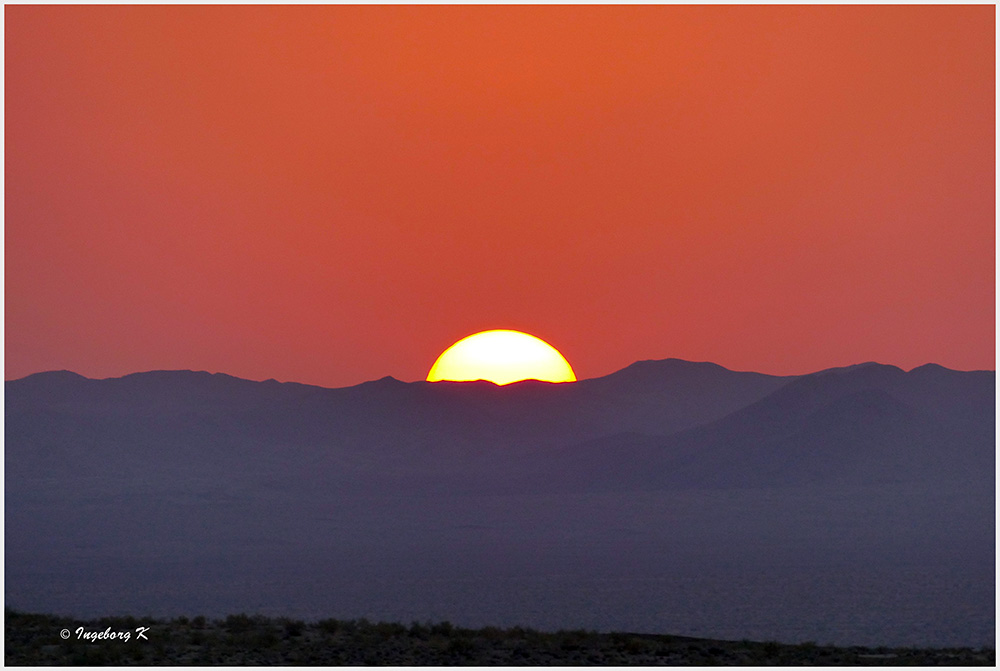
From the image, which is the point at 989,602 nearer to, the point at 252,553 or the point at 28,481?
the point at 252,553

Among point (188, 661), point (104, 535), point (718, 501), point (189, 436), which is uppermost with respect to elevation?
point (189, 436)

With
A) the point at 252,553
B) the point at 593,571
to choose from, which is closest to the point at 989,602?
the point at 593,571

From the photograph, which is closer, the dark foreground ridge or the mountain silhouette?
the dark foreground ridge

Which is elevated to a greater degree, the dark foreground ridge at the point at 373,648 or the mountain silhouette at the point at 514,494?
the mountain silhouette at the point at 514,494

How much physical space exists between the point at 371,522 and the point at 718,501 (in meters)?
19.0

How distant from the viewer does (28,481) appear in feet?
225

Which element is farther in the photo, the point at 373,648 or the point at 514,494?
the point at 514,494

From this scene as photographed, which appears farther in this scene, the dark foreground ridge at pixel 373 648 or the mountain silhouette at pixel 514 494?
the mountain silhouette at pixel 514 494

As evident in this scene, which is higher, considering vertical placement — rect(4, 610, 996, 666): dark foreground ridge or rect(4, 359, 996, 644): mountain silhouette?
rect(4, 359, 996, 644): mountain silhouette

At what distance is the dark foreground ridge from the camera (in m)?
15.2

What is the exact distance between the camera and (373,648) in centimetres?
1594

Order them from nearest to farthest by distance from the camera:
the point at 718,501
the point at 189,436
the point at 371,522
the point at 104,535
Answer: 1. the point at 104,535
2. the point at 371,522
3. the point at 718,501
4. the point at 189,436

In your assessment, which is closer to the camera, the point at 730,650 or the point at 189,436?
the point at 730,650

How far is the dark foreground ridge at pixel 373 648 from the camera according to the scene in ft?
49.9
